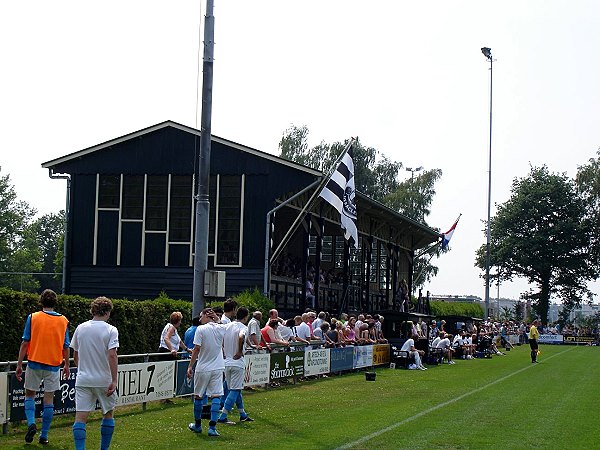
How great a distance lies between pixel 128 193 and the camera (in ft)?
120

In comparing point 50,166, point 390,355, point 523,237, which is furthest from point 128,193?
point 523,237

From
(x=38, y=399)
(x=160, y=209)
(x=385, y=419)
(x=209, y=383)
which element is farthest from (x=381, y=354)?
(x=38, y=399)

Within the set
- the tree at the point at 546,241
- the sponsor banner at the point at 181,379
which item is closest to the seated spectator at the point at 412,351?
the sponsor banner at the point at 181,379

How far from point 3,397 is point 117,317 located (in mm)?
7964

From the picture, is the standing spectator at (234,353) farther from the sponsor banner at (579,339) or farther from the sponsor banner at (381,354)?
the sponsor banner at (579,339)

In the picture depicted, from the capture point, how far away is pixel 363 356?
31438mm

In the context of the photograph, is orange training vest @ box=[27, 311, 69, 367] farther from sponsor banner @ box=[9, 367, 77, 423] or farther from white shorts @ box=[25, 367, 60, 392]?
sponsor banner @ box=[9, 367, 77, 423]

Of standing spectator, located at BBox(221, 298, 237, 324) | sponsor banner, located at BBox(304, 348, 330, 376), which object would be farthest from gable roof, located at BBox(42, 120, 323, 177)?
standing spectator, located at BBox(221, 298, 237, 324)

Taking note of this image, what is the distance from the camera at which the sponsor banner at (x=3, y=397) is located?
1398cm

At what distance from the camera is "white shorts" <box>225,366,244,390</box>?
1541 cm

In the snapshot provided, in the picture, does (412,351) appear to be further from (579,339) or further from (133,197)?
(579,339)

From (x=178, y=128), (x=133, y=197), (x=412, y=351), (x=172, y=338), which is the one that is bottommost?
(x=412, y=351)

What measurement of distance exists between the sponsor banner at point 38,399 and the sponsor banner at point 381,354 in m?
18.1

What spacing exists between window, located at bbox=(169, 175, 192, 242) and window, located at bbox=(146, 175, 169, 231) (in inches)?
11.7
